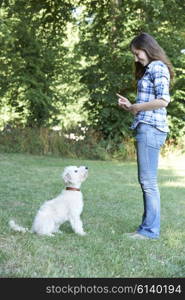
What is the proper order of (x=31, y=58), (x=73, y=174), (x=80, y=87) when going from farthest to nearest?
(x=80, y=87), (x=31, y=58), (x=73, y=174)

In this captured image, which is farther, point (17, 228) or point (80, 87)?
point (80, 87)

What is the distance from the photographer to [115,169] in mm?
11914

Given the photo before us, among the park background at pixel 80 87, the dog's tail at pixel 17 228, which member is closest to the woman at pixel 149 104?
the dog's tail at pixel 17 228

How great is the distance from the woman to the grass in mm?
694

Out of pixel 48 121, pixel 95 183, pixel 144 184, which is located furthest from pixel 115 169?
pixel 144 184

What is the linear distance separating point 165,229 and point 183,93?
1042 cm

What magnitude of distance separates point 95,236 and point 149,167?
0.94 m

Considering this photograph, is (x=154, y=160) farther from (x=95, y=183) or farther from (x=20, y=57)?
(x=20, y=57)

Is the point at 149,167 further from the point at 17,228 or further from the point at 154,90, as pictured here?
the point at 17,228

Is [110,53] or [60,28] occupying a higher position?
[60,28]

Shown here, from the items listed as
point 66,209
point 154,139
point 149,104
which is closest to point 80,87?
point 66,209

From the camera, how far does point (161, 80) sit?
4.91 metres

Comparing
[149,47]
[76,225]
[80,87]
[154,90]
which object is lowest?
[76,225]

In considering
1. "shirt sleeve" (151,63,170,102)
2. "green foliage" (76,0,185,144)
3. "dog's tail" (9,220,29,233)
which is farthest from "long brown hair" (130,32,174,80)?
"green foliage" (76,0,185,144)
